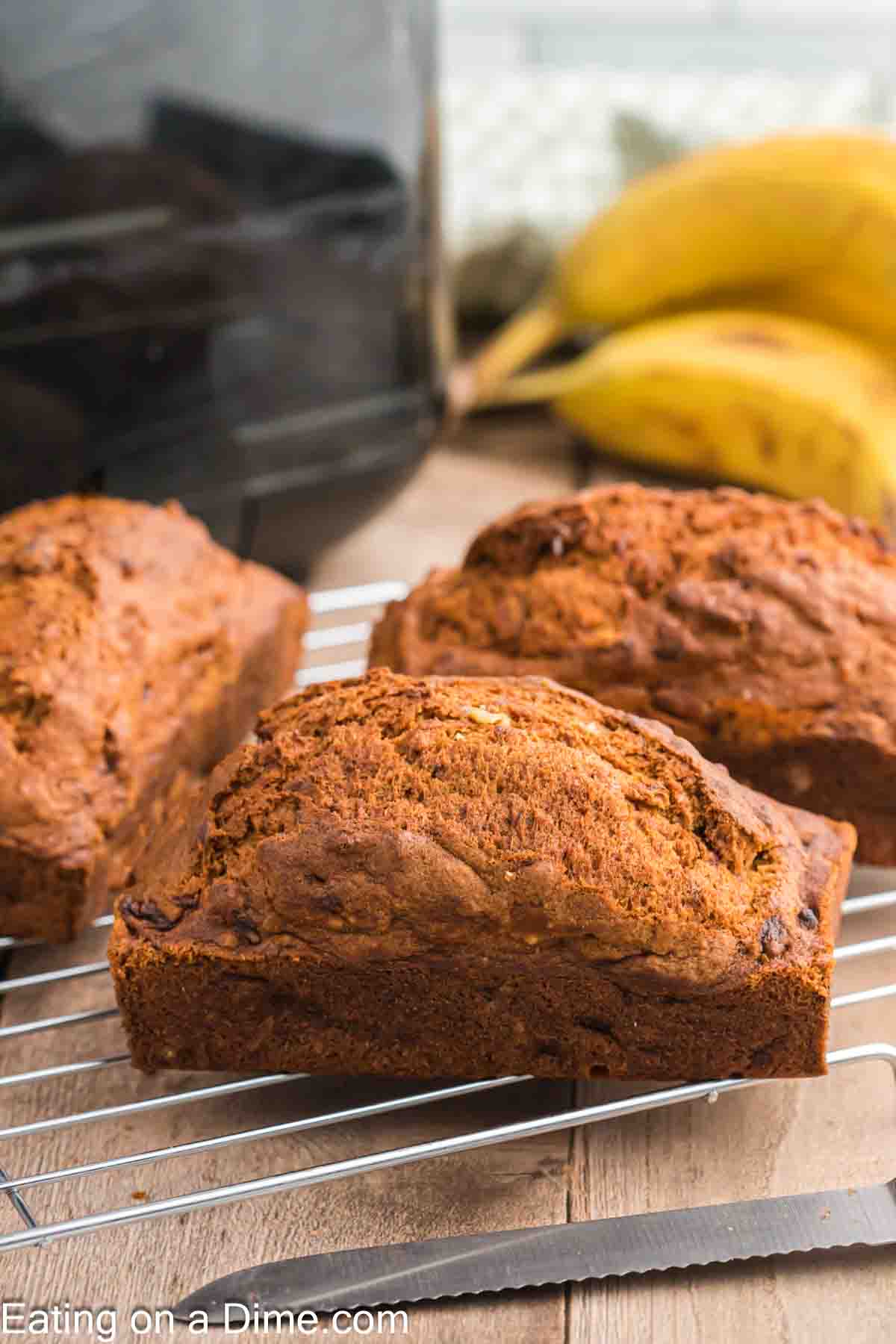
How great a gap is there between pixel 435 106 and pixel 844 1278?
68.4 inches

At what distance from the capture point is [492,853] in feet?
4.35

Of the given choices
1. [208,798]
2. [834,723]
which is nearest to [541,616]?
[834,723]

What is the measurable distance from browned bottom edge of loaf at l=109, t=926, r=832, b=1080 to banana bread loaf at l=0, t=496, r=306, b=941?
19 cm

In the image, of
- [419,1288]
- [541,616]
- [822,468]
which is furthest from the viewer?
[822,468]

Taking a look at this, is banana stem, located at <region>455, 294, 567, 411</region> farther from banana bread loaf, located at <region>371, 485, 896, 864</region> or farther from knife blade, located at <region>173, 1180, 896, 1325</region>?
knife blade, located at <region>173, 1180, 896, 1325</region>

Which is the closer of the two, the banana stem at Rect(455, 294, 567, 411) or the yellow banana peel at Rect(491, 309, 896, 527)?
the yellow banana peel at Rect(491, 309, 896, 527)

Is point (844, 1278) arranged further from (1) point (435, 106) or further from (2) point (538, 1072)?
(1) point (435, 106)

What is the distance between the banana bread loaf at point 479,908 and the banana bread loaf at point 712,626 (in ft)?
0.64

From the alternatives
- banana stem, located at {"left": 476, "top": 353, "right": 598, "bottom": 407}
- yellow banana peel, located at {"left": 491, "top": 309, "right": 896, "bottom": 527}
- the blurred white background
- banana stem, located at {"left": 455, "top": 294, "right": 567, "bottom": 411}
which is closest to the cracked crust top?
yellow banana peel, located at {"left": 491, "top": 309, "right": 896, "bottom": 527}

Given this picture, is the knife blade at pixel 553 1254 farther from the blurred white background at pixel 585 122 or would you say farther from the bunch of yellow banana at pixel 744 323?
the blurred white background at pixel 585 122

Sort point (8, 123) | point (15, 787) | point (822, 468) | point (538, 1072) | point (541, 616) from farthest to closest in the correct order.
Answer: point (822, 468)
point (8, 123)
point (541, 616)
point (15, 787)
point (538, 1072)

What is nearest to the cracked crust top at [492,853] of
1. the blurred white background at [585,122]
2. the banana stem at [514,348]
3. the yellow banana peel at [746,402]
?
the yellow banana peel at [746,402]

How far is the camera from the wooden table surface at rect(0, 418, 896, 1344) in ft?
4.15

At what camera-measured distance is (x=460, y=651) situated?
176 cm
